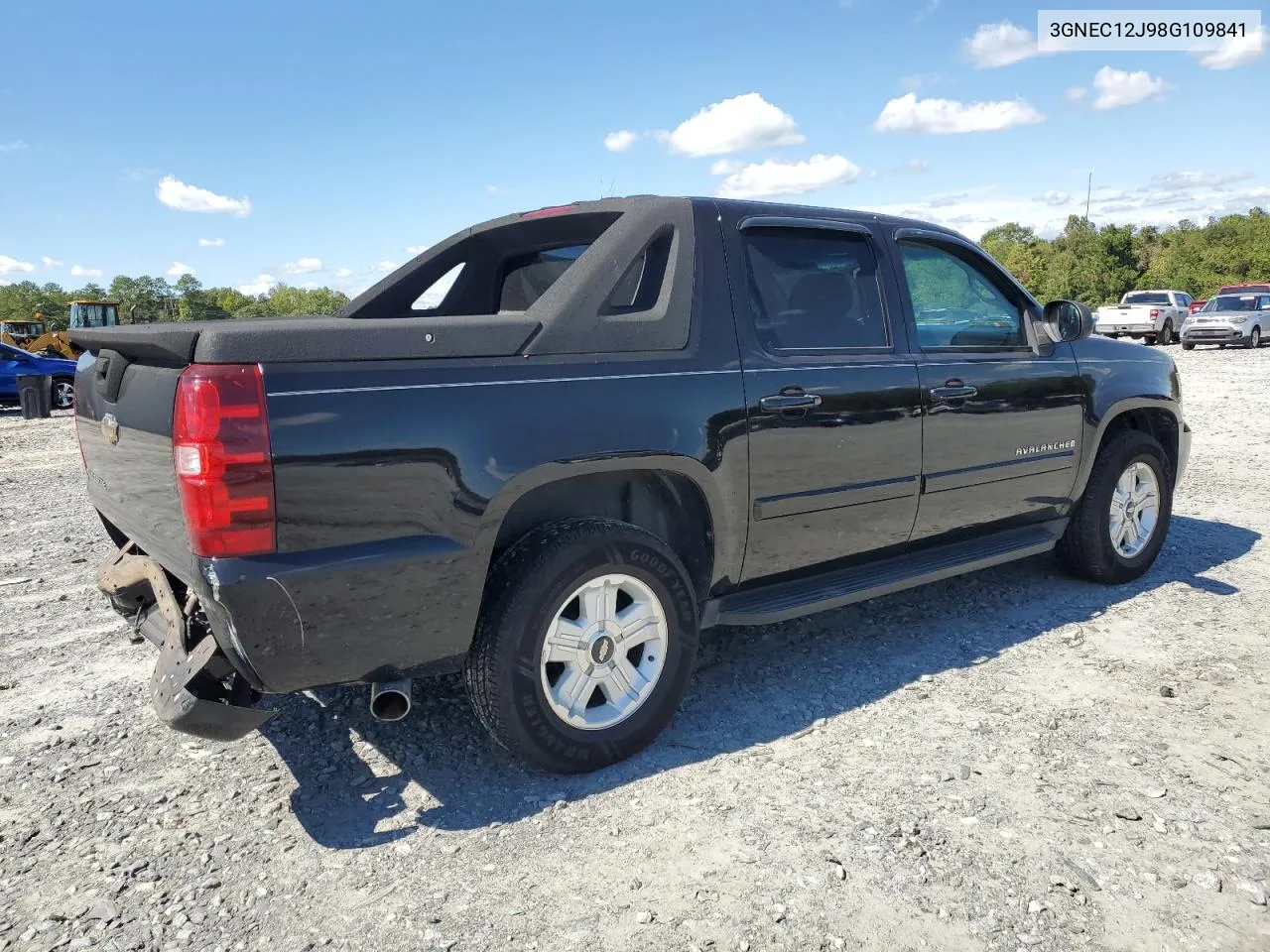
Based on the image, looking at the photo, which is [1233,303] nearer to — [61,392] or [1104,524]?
[1104,524]

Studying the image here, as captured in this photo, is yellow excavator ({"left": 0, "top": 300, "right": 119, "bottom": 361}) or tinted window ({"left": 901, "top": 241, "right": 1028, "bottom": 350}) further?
yellow excavator ({"left": 0, "top": 300, "right": 119, "bottom": 361})

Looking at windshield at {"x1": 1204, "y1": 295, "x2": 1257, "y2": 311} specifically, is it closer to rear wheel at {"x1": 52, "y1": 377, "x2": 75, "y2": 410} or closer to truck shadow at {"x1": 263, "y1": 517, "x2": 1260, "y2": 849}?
truck shadow at {"x1": 263, "y1": 517, "x2": 1260, "y2": 849}

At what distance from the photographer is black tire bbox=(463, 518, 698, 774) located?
289 centimetres

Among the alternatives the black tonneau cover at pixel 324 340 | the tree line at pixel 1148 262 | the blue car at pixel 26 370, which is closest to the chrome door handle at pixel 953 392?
the black tonneau cover at pixel 324 340

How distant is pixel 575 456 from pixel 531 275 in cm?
150

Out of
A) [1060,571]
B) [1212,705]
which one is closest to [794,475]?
[1212,705]

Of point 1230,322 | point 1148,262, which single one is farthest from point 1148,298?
point 1148,262

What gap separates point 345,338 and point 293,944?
1567 mm

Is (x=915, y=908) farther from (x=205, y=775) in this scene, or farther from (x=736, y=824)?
(x=205, y=775)

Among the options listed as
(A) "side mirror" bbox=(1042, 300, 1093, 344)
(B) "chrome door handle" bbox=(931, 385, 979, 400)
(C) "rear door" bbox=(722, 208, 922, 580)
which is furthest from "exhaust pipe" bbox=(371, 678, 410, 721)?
(A) "side mirror" bbox=(1042, 300, 1093, 344)

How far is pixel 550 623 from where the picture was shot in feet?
9.73

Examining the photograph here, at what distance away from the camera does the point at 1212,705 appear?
3.55 m

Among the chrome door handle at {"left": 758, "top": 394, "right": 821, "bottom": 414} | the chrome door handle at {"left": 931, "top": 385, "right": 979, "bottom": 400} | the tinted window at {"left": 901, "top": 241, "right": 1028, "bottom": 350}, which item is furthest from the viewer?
the tinted window at {"left": 901, "top": 241, "right": 1028, "bottom": 350}

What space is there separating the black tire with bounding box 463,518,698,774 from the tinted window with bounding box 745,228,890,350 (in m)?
1.01
